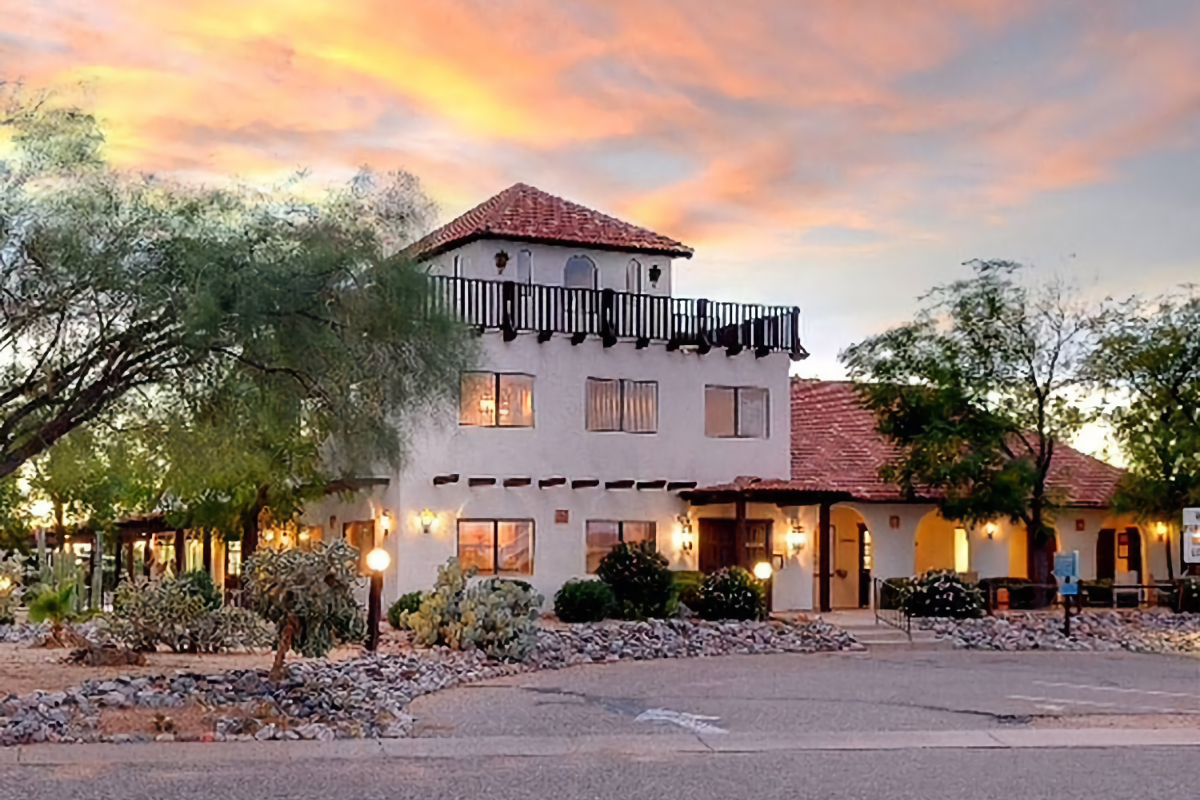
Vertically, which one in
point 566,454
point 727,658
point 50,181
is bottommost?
point 727,658

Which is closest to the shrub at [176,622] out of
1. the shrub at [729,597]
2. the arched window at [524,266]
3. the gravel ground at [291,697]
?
the gravel ground at [291,697]

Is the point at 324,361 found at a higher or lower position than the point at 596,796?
higher

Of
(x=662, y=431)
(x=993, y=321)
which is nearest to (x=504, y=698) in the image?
(x=662, y=431)

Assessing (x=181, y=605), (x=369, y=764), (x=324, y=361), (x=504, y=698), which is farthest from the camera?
(x=181, y=605)

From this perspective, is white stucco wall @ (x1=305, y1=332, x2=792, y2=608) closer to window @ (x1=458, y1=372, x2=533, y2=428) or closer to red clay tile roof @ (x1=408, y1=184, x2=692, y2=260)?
window @ (x1=458, y1=372, x2=533, y2=428)

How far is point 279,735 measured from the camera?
526 inches

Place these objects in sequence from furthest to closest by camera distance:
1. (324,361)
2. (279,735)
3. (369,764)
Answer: (324,361) → (279,735) → (369,764)

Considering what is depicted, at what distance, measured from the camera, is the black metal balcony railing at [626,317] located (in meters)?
30.3

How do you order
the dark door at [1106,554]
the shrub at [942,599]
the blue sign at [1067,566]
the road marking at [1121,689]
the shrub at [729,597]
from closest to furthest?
1. the road marking at [1121,689]
2. the blue sign at [1067,566]
3. the shrub at [729,597]
4. the shrub at [942,599]
5. the dark door at [1106,554]

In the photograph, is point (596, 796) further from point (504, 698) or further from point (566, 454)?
point (566, 454)

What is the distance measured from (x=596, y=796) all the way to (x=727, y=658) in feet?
43.1

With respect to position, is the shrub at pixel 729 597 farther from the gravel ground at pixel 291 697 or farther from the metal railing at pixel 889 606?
the gravel ground at pixel 291 697

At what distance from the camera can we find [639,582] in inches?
1088

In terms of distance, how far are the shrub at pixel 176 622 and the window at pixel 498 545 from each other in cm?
852
